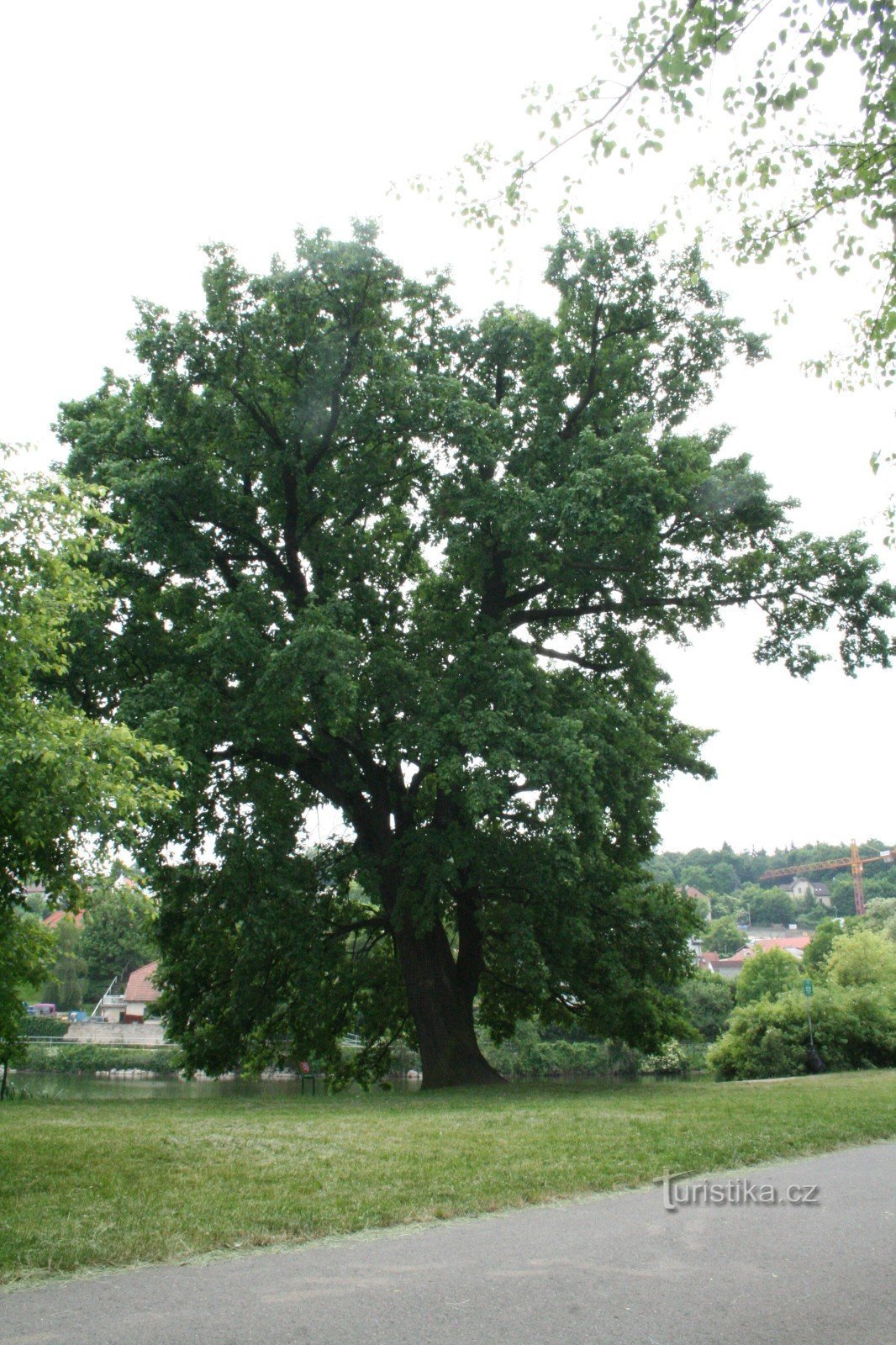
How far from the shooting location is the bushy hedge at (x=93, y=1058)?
3931cm

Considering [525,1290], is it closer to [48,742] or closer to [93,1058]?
[48,742]

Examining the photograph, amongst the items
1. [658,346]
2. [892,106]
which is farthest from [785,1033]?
[892,106]

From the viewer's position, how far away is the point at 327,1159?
7.78 m

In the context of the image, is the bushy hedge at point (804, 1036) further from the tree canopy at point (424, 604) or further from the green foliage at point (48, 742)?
the green foliage at point (48, 742)

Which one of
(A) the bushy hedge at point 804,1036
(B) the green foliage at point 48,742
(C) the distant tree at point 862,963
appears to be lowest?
(A) the bushy hedge at point 804,1036

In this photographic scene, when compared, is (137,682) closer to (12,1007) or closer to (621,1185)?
(12,1007)

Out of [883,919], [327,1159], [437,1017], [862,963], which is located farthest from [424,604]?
[883,919]

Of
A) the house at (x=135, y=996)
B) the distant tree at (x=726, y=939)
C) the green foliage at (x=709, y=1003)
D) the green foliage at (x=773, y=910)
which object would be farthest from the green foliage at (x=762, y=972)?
the green foliage at (x=773, y=910)

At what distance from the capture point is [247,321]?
16.0 metres

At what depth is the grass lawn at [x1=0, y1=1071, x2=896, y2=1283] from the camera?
5418 millimetres

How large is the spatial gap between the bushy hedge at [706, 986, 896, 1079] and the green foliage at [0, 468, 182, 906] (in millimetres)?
20973

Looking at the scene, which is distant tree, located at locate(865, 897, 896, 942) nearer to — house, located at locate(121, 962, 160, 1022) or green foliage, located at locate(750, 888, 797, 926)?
house, located at locate(121, 962, 160, 1022)

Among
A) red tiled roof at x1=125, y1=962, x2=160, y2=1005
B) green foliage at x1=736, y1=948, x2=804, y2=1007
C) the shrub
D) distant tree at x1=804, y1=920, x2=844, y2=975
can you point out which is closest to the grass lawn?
the shrub

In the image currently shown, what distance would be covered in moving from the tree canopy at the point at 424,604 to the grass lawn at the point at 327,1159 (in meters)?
4.21
